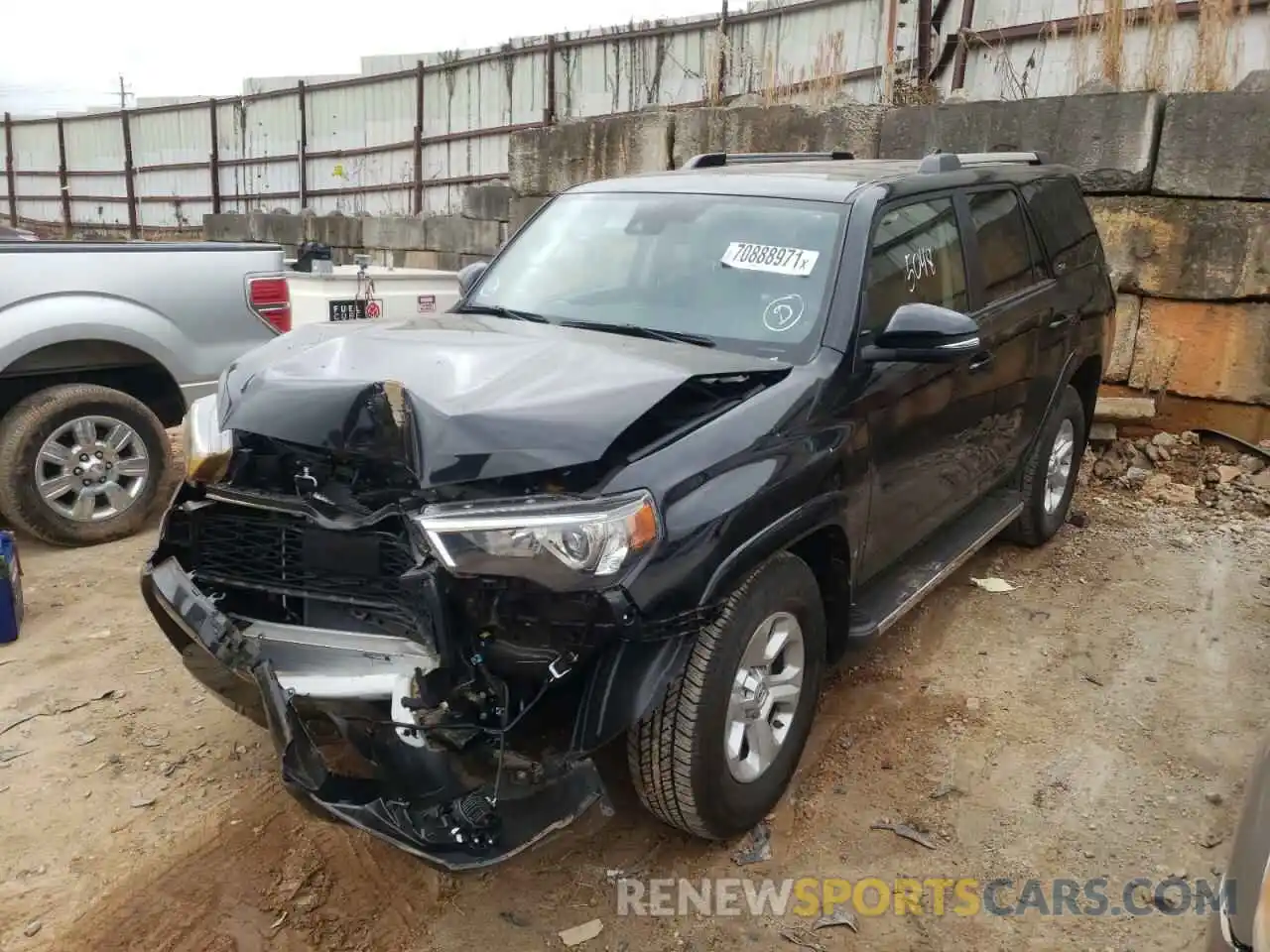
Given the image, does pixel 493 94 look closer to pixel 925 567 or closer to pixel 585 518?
pixel 925 567

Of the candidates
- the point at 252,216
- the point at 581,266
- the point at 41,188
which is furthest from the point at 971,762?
the point at 41,188

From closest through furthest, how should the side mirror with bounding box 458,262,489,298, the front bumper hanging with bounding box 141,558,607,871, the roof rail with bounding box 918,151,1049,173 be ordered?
the front bumper hanging with bounding box 141,558,607,871
the roof rail with bounding box 918,151,1049,173
the side mirror with bounding box 458,262,489,298

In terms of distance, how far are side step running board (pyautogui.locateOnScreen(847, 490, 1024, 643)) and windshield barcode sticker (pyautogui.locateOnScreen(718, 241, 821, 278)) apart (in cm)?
118

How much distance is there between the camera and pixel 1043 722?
12.1 feet

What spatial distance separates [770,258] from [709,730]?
66.9 inches

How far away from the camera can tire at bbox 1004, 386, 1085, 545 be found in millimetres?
4914

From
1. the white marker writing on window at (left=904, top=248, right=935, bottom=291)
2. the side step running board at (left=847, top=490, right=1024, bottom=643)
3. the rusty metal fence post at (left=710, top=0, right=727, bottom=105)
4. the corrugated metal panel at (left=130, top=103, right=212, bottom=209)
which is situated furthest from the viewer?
the corrugated metal panel at (left=130, top=103, right=212, bottom=209)

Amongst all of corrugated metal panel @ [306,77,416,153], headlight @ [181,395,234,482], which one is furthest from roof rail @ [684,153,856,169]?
corrugated metal panel @ [306,77,416,153]

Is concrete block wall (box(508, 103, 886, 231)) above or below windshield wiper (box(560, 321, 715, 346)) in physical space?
above

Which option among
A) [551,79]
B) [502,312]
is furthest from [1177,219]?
[551,79]

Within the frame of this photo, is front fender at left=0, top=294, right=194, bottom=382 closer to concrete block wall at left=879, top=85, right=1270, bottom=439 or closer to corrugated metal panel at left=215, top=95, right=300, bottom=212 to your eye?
concrete block wall at left=879, top=85, right=1270, bottom=439

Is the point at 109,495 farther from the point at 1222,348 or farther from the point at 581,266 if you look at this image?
the point at 1222,348

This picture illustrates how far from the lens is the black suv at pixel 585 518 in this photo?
2342 millimetres

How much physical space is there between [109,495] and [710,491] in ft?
13.3
